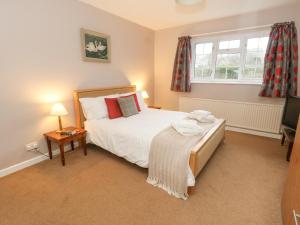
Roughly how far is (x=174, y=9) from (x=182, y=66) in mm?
1284

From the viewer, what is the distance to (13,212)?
161 centimetres

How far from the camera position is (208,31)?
149 inches

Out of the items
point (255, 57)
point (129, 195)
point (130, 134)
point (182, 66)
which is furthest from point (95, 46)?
point (255, 57)

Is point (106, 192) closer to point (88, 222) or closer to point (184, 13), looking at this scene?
point (88, 222)

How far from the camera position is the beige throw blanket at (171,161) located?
5.83ft

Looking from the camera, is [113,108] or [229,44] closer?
[113,108]

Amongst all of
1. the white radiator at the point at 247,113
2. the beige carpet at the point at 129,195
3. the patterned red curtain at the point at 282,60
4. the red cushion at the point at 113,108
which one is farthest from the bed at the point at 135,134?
the patterned red curtain at the point at 282,60

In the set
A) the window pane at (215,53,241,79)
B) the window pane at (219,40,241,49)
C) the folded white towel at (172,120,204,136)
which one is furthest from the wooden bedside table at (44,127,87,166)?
the window pane at (219,40,241,49)

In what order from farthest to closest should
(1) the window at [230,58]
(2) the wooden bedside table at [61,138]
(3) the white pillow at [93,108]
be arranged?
(1) the window at [230,58]
(3) the white pillow at [93,108]
(2) the wooden bedside table at [61,138]

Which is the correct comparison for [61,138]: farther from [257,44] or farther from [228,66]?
[257,44]

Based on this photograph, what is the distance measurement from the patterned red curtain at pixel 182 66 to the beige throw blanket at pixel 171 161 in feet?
7.45

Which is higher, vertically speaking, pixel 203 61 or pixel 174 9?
pixel 174 9

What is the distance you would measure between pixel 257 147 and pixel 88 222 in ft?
9.52

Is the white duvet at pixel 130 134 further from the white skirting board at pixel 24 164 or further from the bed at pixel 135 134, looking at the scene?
the white skirting board at pixel 24 164
